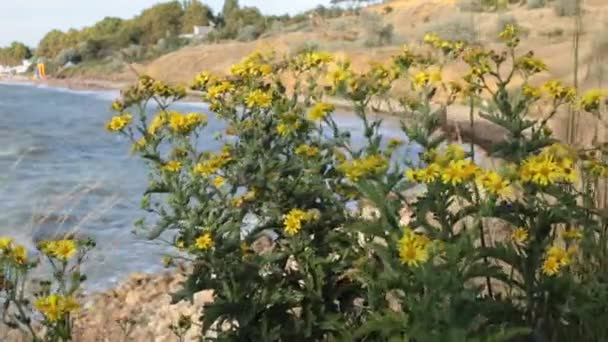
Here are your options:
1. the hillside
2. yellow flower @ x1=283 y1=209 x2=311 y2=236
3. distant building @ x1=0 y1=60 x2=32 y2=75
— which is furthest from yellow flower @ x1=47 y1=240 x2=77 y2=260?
distant building @ x1=0 y1=60 x2=32 y2=75

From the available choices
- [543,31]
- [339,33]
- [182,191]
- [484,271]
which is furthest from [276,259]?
[339,33]

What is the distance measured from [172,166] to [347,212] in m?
0.59

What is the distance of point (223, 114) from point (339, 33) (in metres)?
41.7

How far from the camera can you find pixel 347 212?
2764 mm

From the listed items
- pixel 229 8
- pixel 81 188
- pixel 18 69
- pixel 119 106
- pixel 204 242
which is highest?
pixel 229 8

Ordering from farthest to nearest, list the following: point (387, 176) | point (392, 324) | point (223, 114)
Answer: point (223, 114) < point (387, 176) < point (392, 324)

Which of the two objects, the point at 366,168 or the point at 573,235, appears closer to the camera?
the point at 366,168

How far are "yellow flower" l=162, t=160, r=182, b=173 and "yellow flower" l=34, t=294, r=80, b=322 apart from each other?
0.49 m

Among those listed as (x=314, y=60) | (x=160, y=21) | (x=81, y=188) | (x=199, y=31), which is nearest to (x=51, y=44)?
(x=160, y=21)

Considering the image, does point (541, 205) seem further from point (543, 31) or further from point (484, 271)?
point (543, 31)

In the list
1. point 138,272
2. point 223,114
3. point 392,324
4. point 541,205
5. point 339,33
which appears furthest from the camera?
point 339,33

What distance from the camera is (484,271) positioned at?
2289 millimetres

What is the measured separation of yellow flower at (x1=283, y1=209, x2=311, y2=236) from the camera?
98.7 inches

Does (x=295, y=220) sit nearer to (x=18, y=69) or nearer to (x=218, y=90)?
(x=218, y=90)
